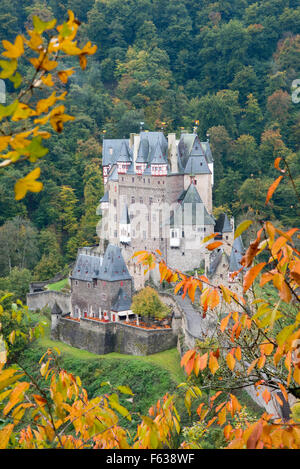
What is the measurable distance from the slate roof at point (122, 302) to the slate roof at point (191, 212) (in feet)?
15.0

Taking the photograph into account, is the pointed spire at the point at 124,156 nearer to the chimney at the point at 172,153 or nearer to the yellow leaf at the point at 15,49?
the chimney at the point at 172,153

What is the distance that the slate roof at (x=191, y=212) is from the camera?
1237 inches

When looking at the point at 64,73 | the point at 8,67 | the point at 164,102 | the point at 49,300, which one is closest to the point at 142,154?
the point at 49,300

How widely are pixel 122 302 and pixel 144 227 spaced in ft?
16.0

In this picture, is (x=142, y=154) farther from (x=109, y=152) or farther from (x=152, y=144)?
(x=109, y=152)

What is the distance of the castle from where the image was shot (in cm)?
2930

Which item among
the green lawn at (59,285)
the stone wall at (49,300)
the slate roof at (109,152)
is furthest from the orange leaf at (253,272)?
the slate roof at (109,152)

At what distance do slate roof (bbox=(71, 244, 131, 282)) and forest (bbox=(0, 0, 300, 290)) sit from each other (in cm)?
728

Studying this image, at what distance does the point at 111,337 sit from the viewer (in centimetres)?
2873

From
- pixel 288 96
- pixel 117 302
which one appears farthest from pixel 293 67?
pixel 117 302

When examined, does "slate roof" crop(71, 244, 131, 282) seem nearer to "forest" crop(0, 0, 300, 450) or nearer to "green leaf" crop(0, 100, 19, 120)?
"forest" crop(0, 0, 300, 450)

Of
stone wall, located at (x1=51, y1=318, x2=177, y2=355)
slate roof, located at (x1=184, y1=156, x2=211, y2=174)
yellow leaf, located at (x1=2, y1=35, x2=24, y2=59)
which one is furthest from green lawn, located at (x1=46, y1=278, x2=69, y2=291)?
yellow leaf, located at (x1=2, y1=35, x2=24, y2=59)

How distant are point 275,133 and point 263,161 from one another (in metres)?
2.34

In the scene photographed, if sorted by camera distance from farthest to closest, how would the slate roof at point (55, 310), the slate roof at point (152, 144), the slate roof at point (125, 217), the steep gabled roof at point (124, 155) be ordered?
the steep gabled roof at point (124, 155), the slate roof at point (125, 217), the slate roof at point (152, 144), the slate roof at point (55, 310)
